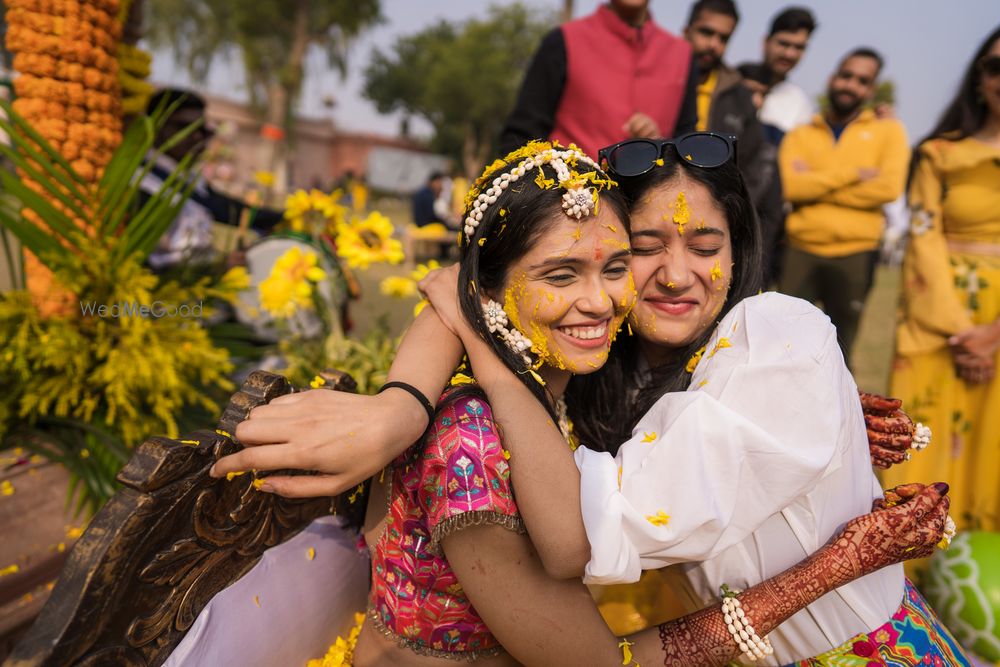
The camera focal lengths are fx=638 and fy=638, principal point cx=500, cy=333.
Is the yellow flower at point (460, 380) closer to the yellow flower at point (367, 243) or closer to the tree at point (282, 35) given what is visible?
the yellow flower at point (367, 243)

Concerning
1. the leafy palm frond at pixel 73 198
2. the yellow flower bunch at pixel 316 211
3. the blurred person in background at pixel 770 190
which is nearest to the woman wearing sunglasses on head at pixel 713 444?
the leafy palm frond at pixel 73 198

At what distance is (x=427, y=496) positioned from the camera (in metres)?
1.48

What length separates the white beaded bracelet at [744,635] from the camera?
1.45m

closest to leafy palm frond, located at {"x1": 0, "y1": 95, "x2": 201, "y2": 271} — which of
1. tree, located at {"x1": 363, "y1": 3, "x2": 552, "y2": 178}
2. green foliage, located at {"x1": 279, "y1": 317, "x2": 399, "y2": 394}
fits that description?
green foliage, located at {"x1": 279, "y1": 317, "x2": 399, "y2": 394}

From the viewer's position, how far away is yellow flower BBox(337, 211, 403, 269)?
294 cm

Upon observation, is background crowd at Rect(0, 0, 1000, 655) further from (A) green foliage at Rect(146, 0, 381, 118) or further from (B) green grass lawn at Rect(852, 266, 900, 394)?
(A) green foliage at Rect(146, 0, 381, 118)

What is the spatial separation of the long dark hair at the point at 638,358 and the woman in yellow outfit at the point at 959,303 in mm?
1952

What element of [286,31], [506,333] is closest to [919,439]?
[506,333]

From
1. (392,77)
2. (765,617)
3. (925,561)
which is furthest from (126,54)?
(392,77)

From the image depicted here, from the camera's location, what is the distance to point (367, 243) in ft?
9.97

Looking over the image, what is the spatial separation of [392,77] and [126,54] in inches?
1847

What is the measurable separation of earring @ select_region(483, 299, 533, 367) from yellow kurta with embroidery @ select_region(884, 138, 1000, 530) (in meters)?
2.70

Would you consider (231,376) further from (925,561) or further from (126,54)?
(925,561)

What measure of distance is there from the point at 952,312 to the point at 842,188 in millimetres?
1735
